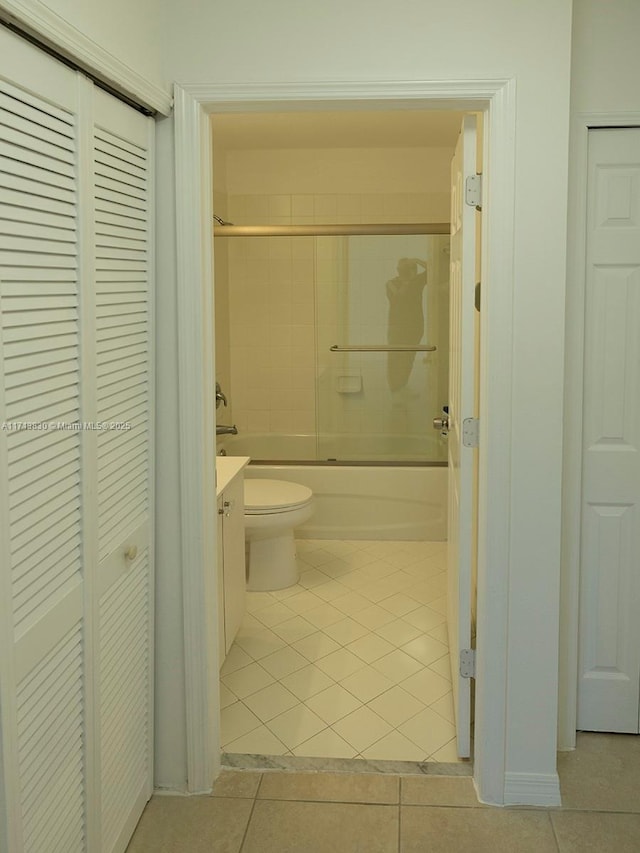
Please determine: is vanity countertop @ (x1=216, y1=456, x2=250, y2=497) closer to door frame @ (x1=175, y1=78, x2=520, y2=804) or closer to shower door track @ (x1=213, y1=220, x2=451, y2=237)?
door frame @ (x1=175, y1=78, x2=520, y2=804)

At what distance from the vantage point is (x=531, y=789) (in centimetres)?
252

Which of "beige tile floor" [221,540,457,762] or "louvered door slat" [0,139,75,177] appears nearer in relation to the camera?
"louvered door slat" [0,139,75,177]

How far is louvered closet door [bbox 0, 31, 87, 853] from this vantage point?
5.07 feet

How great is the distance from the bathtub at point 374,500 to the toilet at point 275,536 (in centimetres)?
79

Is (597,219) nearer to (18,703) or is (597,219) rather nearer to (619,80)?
(619,80)

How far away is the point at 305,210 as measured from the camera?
5410mm

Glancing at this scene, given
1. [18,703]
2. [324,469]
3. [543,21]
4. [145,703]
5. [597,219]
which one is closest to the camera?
[18,703]

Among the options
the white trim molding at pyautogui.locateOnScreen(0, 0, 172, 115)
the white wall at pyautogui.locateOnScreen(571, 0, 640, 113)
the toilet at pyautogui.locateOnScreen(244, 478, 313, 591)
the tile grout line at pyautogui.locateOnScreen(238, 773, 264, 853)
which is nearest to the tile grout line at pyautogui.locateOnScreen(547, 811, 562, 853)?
the tile grout line at pyautogui.locateOnScreen(238, 773, 264, 853)

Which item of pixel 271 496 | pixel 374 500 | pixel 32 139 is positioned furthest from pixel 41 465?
pixel 374 500

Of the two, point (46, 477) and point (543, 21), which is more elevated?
point (543, 21)

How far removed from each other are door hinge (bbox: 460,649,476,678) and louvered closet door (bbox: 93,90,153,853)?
3.10ft

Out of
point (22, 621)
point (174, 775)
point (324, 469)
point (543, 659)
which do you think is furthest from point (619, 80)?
point (324, 469)

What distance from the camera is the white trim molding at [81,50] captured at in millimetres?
1494

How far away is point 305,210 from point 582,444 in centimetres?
312
